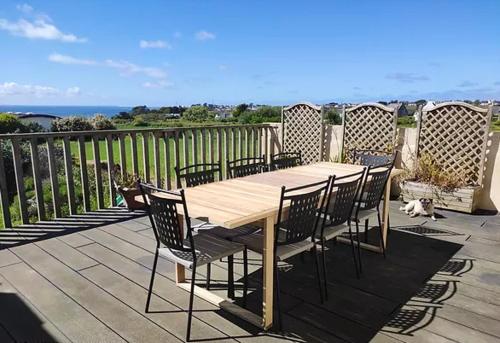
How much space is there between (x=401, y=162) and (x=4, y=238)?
543 cm

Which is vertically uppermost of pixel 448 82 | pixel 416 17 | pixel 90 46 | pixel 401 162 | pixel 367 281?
pixel 90 46

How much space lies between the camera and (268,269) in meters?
1.99

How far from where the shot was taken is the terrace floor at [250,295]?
1940 mm

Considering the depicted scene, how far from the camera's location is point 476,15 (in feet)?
28.1

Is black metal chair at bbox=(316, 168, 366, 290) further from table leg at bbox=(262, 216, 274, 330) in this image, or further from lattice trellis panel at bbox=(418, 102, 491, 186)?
lattice trellis panel at bbox=(418, 102, 491, 186)

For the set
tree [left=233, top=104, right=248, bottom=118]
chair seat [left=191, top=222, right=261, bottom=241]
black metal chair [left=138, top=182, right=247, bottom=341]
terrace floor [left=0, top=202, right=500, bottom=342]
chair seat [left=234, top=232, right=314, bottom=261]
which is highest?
tree [left=233, top=104, right=248, bottom=118]

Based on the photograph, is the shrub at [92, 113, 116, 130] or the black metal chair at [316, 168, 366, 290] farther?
the shrub at [92, 113, 116, 130]

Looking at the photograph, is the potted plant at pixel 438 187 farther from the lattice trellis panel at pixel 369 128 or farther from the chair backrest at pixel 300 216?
the chair backrest at pixel 300 216

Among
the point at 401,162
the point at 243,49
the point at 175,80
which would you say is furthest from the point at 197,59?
the point at 401,162

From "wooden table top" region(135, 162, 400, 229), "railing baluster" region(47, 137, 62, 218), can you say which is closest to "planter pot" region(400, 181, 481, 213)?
"wooden table top" region(135, 162, 400, 229)

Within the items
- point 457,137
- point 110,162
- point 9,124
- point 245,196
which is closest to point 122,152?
point 110,162

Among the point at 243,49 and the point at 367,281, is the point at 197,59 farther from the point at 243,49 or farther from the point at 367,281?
the point at 367,281

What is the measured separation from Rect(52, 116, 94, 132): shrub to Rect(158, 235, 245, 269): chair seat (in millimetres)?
8057

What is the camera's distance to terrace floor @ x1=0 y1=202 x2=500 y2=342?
1.94m
